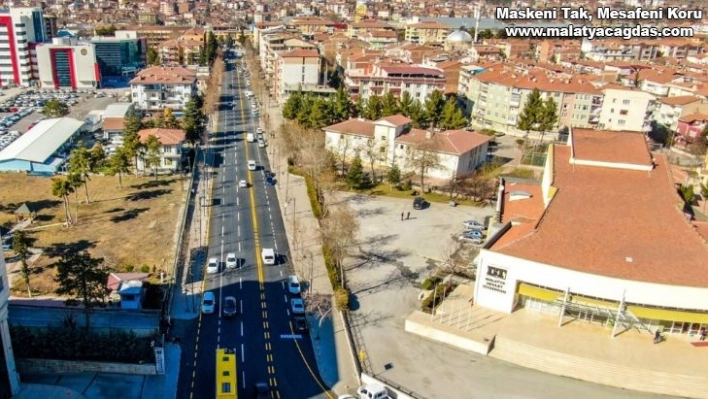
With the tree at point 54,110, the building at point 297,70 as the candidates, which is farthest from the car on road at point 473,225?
the tree at point 54,110

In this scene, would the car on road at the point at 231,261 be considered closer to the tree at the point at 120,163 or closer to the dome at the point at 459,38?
the tree at the point at 120,163

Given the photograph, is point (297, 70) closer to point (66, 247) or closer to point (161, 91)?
point (161, 91)

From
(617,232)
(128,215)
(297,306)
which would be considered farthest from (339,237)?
(128,215)

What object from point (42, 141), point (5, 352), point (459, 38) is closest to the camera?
point (5, 352)

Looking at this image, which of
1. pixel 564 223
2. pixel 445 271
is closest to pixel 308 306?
pixel 445 271

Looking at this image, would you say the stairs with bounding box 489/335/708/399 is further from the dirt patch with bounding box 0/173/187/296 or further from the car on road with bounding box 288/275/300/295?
the dirt patch with bounding box 0/173/187/296

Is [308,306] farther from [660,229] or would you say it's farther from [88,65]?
[88,65]
